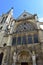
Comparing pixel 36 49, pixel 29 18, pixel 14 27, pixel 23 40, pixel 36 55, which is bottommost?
pixel 36 55

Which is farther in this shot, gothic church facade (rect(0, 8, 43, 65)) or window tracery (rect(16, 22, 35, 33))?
window tracery (rect(16, 22, 35, 33))

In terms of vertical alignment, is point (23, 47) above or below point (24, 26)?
below

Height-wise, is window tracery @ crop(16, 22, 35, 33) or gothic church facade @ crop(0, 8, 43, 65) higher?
window tracery @ crop(16, 22, 35, 33)

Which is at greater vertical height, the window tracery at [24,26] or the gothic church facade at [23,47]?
the window tracery at [24,26]

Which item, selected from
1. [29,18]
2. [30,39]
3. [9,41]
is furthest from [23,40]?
[29,18]

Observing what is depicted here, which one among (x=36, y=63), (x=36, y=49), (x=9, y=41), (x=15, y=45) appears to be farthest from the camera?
(x=9, y=41)

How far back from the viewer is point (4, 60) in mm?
14586

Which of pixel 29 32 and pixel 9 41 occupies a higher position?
pixel 29 32

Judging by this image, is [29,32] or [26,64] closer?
[26,64]

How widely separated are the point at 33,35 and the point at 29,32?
0.84m

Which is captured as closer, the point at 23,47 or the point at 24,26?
the point at 23,47

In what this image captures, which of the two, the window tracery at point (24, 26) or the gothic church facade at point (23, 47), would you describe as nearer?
the gothic church facade at point (23, 47)

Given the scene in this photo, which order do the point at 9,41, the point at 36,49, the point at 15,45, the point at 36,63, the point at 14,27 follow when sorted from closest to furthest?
the point at 36,63
the point at 36,49
the point at 15,45
the point at 9,41
the point at 14,27

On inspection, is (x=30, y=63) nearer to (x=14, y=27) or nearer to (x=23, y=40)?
(x=23, y=40)
